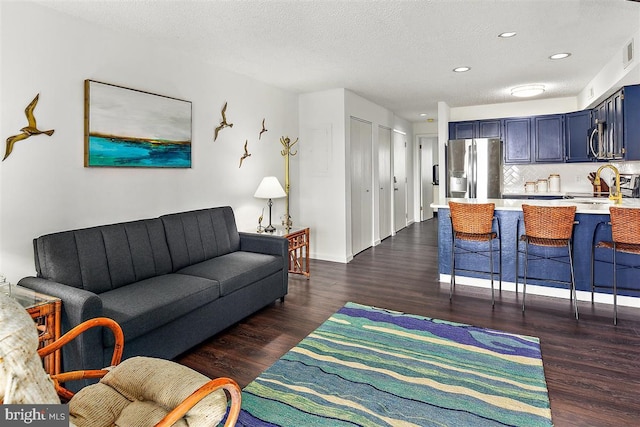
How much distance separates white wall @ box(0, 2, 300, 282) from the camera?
8.38 feet

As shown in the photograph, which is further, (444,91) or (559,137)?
(559,137)

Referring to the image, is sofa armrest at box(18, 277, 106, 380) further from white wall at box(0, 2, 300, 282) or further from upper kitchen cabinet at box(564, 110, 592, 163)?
upper kitchen cabinet at box(564, 110, 592, 163)

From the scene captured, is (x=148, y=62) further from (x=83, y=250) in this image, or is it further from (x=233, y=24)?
(x=83, y=250)

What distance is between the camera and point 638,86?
3.85 metres

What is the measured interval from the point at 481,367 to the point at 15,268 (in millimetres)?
3218

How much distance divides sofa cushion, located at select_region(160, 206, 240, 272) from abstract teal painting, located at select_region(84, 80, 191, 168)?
554mm

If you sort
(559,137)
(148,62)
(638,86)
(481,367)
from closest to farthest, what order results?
(481,367), (148,62), (638,86), (559,137)

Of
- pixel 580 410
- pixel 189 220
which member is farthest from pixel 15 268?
pixel 580 410

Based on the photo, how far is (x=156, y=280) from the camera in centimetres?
290

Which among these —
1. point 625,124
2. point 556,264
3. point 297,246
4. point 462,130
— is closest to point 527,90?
point 462,130

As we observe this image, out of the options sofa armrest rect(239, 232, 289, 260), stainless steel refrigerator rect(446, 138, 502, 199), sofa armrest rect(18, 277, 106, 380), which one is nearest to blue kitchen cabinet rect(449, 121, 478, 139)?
stainless steel refrigerator rect(446, 138, 502, 199)

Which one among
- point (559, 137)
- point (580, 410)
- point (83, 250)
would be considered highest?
point (559, 137)

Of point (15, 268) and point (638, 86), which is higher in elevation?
point (638, 86)

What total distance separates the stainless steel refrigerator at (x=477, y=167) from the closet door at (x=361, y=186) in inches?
59.9
